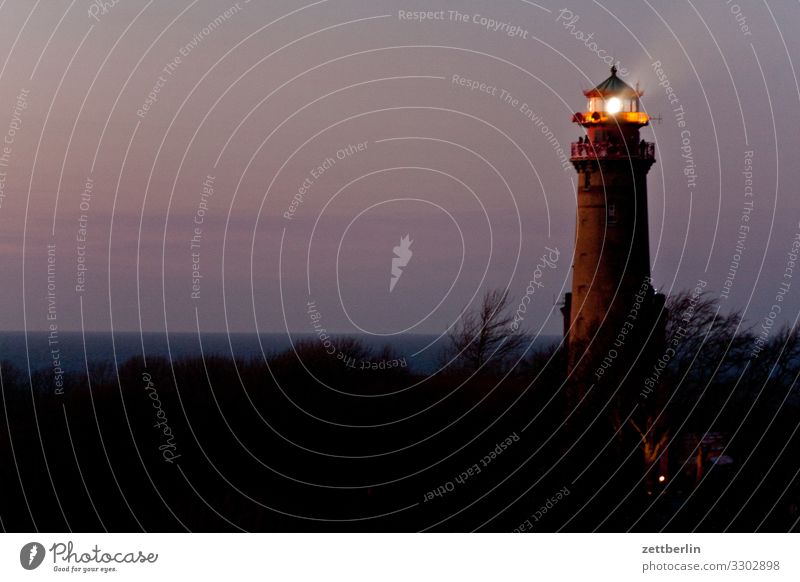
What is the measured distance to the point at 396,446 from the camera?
36.5 meters

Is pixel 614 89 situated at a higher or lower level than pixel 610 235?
higher

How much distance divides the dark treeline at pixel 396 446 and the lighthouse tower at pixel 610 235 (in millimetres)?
1213

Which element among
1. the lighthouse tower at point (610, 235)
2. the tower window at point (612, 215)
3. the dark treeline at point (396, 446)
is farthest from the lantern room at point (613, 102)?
the dark treeline at point (396, 446)

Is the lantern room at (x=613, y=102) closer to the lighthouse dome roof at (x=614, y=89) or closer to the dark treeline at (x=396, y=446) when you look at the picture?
the lighthouse dome roof at (x=614, y=89)

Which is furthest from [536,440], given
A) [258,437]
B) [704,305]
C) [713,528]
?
[704,305]

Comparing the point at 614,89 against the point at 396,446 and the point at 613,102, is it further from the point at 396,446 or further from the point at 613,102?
the point at 396,446

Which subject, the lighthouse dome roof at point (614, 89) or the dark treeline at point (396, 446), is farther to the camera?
the lighthouse dome roof at point (614, 89)

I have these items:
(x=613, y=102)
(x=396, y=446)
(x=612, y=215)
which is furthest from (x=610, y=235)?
(x=396, y=446)

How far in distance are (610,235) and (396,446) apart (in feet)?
34.9

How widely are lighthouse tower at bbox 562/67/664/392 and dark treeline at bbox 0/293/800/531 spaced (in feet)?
3.98

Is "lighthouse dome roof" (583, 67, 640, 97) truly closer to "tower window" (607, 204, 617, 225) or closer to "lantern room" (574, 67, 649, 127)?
"lantern room" (574, 67, 649, 127)

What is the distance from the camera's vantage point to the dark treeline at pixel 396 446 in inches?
1250

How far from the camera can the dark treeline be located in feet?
104
